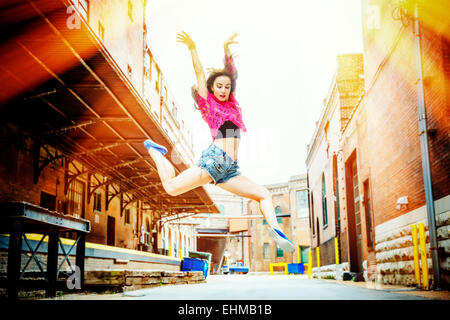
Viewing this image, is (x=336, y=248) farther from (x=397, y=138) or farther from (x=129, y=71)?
(x=129, y=71)

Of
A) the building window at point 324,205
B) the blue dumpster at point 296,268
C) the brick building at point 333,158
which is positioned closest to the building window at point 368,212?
the brick building at point 333,158

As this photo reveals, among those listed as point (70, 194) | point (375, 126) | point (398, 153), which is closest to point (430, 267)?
point (398, 153)

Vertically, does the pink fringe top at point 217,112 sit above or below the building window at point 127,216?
below

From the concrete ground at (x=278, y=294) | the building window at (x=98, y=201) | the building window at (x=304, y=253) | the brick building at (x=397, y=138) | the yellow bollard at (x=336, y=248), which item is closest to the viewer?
the concrete ground at (x=278, y=294)

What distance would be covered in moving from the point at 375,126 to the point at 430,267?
5.18 meters

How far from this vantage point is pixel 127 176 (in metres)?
20.6

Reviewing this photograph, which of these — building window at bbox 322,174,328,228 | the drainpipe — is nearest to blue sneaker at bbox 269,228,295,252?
the drainpipe

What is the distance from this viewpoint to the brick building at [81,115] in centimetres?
833

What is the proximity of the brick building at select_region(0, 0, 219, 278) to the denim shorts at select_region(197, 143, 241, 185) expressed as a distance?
429 cm

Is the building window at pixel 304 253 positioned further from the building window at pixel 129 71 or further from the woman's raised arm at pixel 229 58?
the woman's raised arm at pixel 229 58

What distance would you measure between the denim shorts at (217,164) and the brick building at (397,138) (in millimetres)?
5954

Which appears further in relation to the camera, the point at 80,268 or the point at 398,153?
the point at 398,153
